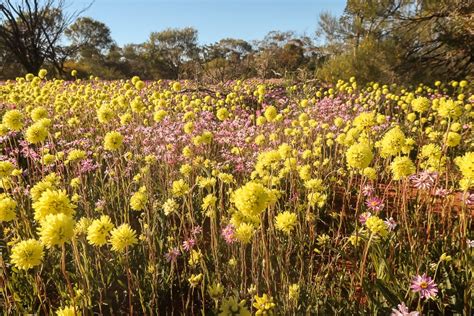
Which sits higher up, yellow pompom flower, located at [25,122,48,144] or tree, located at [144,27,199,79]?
tree, located at [144,27,199,79]

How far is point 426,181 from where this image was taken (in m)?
2.92

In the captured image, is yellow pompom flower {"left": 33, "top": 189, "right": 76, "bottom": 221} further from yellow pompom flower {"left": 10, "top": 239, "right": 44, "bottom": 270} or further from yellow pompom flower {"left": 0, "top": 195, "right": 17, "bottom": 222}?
yellow pompom flower {"left": 0, "top": 195, "right": 17, "bottom": 222}

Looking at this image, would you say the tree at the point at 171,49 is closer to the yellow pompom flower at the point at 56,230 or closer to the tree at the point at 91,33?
the tree at the point at 91,33

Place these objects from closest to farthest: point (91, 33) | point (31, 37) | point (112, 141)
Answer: point (112, 141), point (31, 37), point (91, 33)

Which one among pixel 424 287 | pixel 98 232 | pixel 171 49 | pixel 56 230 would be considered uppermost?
pixel 171 49

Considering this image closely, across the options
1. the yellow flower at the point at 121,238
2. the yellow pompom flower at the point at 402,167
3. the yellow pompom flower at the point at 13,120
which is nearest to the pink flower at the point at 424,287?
the yellow pompom flower at the point at 402,167

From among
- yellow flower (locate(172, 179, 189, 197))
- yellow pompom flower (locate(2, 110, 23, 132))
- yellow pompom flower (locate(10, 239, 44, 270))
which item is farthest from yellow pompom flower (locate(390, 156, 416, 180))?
yellow pompom flower (locate(2, 110, 23, 132))

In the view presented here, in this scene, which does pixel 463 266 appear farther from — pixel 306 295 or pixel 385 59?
pixel 385 59

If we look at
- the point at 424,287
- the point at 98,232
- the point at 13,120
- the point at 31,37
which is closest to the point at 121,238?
the point at 98,232

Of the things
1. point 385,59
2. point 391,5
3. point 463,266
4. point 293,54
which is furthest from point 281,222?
point 293,54

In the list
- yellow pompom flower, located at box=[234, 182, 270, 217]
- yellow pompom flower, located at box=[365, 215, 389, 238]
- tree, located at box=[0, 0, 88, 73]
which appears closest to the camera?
yellow pompom flower, located at box=[234, 182, 270, 217]

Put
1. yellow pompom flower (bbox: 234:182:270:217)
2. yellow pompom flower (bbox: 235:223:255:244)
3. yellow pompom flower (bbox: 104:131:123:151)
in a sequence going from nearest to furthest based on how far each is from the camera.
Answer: yellow pompom flower (bbox: 234:182:270:217), yellow pompom flower (bbox: 235:223:255:244), yellow pompom flower (bbox: 104:131:123:151)

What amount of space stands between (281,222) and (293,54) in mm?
28346

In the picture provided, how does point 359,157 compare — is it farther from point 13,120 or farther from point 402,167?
point 13,120
